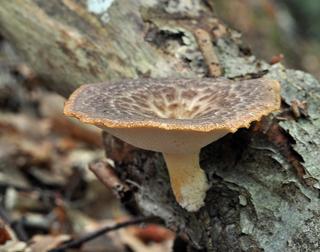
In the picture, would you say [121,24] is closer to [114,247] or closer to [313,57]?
[114,247]

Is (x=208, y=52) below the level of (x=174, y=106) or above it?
above

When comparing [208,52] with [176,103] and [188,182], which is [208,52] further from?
[188,182]

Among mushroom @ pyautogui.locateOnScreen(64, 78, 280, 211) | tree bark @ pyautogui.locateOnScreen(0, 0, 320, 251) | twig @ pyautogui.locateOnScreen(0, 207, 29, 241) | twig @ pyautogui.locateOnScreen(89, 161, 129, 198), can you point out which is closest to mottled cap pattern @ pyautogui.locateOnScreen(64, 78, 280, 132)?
mushroom @ pyautogui.locateOnScreen(64, 78, 280, 211)

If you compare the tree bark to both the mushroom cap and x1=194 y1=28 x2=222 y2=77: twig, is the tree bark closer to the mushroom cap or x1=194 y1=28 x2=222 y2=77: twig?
x1=194 y1=28 x2=222 y2=77: twig

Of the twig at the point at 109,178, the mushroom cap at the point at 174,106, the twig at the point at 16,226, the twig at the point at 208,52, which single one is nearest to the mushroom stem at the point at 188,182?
the mushroom cap at the point at 174,106

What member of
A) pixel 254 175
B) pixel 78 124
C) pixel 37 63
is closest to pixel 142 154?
pixel 254 175

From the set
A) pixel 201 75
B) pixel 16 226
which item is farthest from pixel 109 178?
pixel 16 226
